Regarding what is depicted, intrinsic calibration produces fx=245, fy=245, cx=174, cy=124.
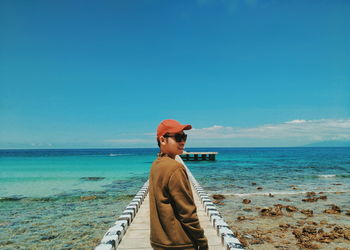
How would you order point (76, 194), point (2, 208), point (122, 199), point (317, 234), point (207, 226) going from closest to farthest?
1. point (207, 226)
2. point (317, 234)
3. point (2, 208)
4. point (122, 199)
5. point (76, 194)

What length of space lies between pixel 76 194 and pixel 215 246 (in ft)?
47.0

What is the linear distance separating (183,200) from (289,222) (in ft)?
30.2

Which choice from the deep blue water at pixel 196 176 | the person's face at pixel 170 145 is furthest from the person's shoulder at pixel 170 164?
the deep blue water at pixel 196 176

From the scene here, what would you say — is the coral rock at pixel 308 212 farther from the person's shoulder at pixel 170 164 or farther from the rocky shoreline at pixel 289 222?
the person's shoulder at pixel 170 164

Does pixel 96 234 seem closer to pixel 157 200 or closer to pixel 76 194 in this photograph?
pixel 157 200

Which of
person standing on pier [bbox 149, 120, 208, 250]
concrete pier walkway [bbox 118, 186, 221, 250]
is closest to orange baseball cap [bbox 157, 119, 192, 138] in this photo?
person standing on pier [bbox 149, 120, 208, 250]

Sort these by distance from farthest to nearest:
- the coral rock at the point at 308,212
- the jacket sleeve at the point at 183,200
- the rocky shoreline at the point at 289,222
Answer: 1. the coral rock at the point at 308,212
2. the rocky shoreline at the point at 289,222
3. the jacket sleeve at the point at 183,200

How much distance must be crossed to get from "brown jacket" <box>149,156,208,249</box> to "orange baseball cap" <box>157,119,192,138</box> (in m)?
0.27

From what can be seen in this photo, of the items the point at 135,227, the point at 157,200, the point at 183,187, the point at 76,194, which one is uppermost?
the point at 183,187

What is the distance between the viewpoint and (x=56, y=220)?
10250mm

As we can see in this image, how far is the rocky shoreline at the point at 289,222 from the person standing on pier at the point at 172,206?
6022mm

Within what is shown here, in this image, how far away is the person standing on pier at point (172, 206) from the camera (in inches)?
87.0

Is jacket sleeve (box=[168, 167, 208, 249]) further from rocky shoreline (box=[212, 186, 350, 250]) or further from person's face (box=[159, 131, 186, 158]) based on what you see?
rocky shoreline (box=[212, 186, 350, 250])

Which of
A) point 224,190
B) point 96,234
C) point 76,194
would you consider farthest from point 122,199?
point 224,190
